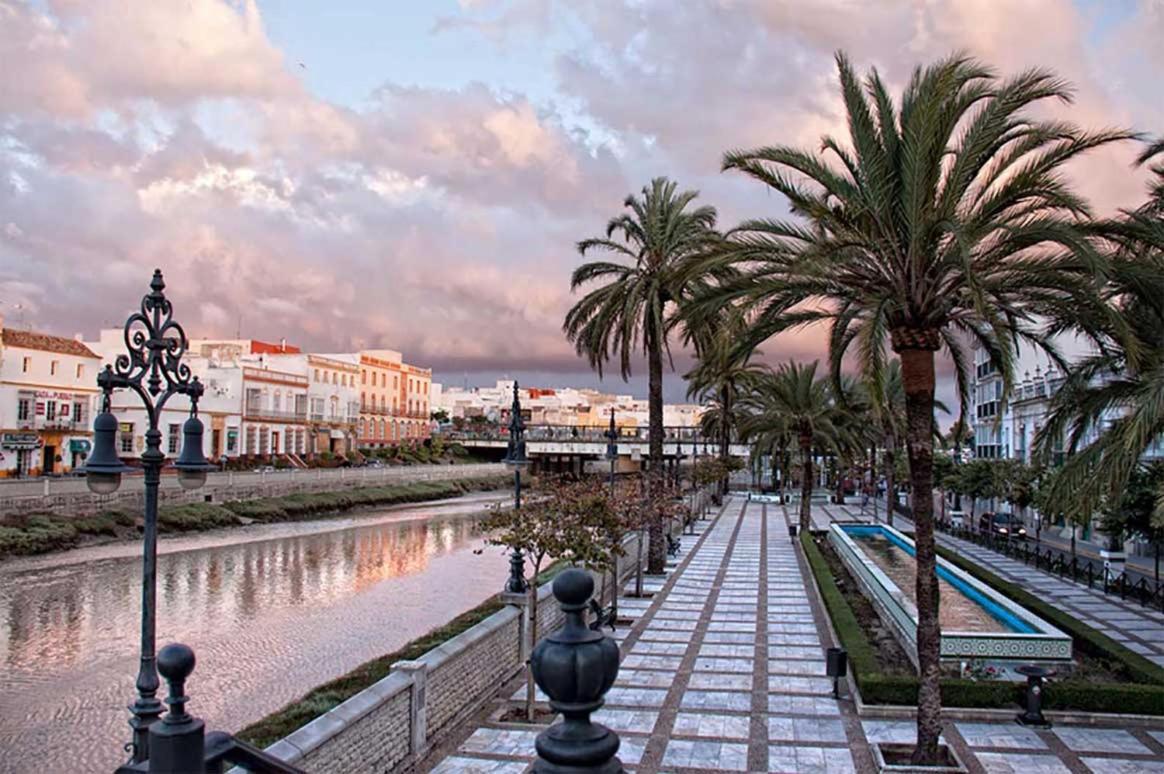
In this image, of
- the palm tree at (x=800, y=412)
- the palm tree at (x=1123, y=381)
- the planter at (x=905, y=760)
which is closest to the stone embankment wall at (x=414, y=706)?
the planter at (x=905, y=760)

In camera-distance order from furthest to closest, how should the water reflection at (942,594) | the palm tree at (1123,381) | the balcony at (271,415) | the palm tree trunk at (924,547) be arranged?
the balcony at (271,415)
the water reflection at (942,594)
the palm tree at (1123,381)
the palm tree trunk at (924,547)

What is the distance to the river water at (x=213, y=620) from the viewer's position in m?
13.7

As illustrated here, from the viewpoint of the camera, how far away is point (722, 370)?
1215 cm

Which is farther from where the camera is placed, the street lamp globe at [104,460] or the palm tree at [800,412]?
the palm tree at [800,412]

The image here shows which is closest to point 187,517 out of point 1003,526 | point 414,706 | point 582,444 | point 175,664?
point 414,706

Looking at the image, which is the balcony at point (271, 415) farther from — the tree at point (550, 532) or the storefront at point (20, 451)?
the tree at point (550, 532)

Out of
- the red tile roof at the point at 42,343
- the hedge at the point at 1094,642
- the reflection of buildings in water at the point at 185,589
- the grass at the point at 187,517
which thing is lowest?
the reflection of buildings in water at the point at 185,589

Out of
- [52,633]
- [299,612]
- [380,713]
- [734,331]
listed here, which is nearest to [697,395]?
[299,612]

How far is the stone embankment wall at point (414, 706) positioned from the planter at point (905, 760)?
15.7 feet

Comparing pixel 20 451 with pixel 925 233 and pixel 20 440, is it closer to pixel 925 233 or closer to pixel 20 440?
pixel 20 440

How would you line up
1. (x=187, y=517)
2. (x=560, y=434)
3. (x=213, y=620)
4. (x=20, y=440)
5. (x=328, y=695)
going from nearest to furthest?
1. (x=328, y=695)
2. (x=213, y=620)
3. (x=187, y=517)
4. (x=20, y=440)
5. (x=560, y=434)

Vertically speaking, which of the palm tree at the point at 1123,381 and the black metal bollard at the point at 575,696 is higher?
the palm tree at the point at 1123,381

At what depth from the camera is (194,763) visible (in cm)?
274

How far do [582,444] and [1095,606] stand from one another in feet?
201
